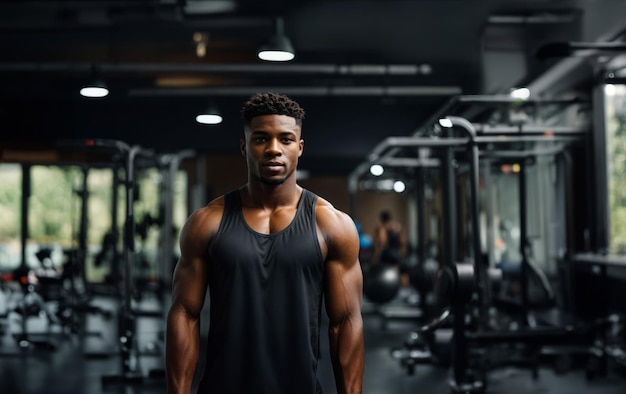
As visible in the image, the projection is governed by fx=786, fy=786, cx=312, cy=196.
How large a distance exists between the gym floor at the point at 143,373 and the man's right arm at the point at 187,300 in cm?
279

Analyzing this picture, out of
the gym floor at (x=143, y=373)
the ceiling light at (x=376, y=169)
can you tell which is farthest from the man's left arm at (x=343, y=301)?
the ceiling light at (x=376, y=169)

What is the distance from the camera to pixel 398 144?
15.1 feet

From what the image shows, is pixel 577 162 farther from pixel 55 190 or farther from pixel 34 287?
pixel 55 190

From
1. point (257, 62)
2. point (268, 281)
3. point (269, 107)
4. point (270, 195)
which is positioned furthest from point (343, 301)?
point (257, 62)

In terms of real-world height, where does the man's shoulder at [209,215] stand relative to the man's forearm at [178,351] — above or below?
above

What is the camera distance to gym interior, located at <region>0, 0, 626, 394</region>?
15.8 ft

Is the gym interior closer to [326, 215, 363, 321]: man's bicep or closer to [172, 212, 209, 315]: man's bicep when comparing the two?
[326, 215, 363, 321]: man's bicep

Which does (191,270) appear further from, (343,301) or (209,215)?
(343,301)

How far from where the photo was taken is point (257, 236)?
65.1 inches

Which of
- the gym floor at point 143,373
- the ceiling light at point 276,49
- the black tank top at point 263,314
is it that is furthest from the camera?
the ceiling light at point 276,49

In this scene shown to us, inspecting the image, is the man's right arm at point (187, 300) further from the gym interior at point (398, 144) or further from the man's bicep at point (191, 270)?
the gym interior at point (398, 144)

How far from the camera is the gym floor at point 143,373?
14.8 ft

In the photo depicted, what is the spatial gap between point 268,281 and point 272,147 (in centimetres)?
→ 28

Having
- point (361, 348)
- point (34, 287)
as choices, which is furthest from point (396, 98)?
point (361, 348)
